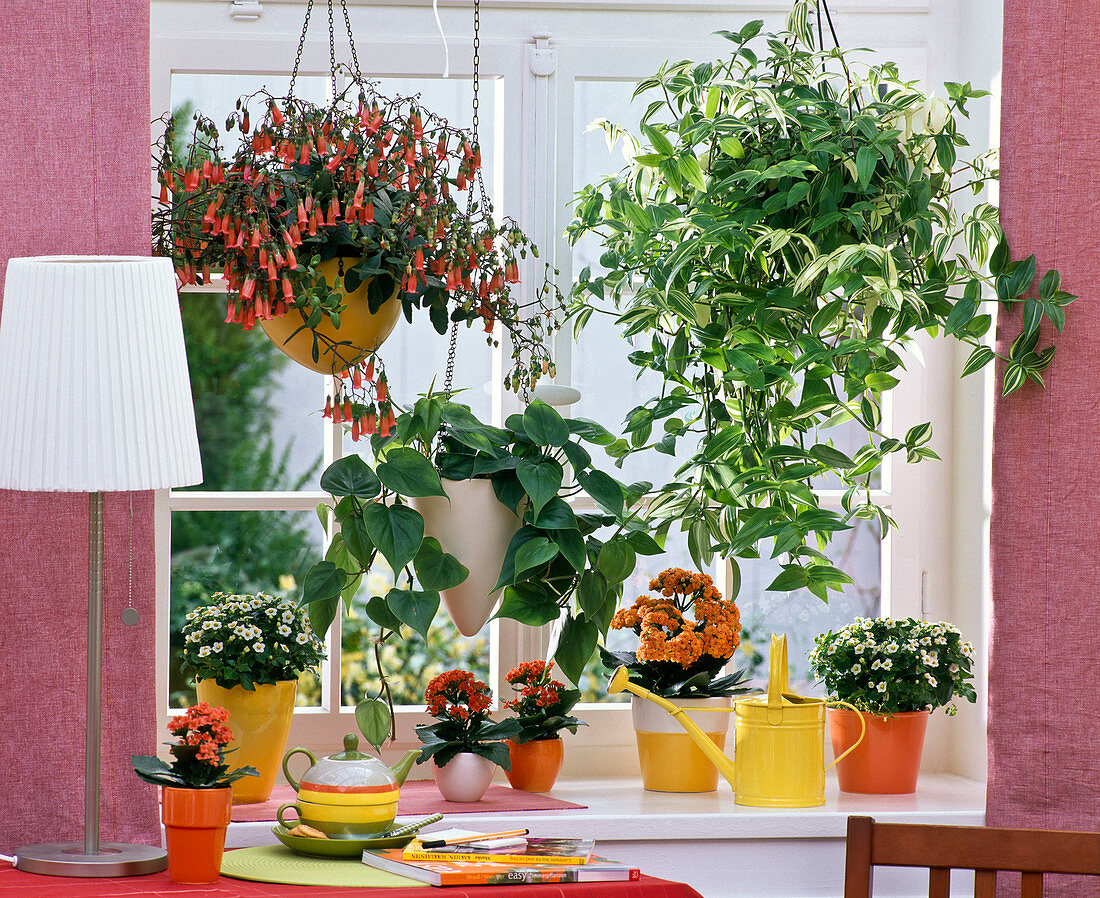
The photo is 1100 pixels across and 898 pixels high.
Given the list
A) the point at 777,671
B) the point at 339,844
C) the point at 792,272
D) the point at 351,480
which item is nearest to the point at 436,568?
the point at 351,480

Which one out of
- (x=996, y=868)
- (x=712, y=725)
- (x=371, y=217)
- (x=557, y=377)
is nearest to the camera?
(x=996, y=868)

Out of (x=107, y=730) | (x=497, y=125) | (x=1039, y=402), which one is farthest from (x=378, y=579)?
(x=1039, y=402)

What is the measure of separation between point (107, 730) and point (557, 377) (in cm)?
95

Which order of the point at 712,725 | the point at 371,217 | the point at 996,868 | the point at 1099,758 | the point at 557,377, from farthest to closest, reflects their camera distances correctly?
the point at 557,377, the point at 712,725, the point at 1099,758, the point at 371,217, the point at 996,868

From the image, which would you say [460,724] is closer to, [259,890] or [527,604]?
[527,604]

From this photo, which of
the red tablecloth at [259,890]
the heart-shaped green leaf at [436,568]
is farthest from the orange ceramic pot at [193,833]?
the heart-shaped green leaf at [436,568]

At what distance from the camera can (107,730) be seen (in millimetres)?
1739

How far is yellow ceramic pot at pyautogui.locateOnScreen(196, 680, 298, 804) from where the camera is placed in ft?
6.20

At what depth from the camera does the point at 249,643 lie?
1.89m

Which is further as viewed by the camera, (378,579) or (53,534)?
(378,579)

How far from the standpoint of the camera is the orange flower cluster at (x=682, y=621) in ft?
6.64

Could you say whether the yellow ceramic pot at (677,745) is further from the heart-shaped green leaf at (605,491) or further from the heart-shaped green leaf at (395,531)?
the heart-shaped green leaf at (395,531)

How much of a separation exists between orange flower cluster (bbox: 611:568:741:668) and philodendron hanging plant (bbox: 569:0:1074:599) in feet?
0.48

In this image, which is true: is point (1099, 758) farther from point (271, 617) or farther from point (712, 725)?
point (271, 617)
